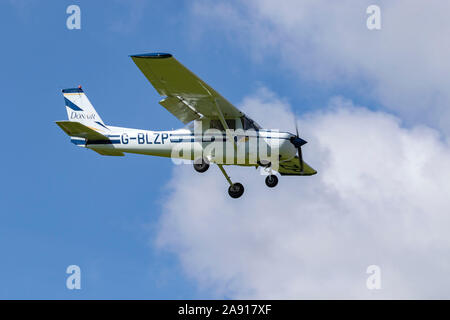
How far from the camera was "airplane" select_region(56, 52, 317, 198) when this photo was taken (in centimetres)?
2327

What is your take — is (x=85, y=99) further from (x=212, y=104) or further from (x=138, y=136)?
(x=212, y=104)

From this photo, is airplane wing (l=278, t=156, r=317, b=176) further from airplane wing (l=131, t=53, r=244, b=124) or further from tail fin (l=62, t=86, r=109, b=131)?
tail fin (l=62, t=86, r=109, b=131)

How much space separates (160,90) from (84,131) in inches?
127

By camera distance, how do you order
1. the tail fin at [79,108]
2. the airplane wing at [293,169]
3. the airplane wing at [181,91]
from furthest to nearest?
the tail fin at [79,108] → the airplane wing at [293,169] → the airplane wing at [181,91]

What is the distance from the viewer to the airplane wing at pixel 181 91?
2170cm

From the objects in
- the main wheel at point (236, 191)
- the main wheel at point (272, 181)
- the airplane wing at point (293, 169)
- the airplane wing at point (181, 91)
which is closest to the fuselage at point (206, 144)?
the airplane wing at point (181, 91)

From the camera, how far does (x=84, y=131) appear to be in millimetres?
25031

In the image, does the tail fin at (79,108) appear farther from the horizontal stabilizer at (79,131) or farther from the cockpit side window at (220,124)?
the cockpit side window at (220,124)

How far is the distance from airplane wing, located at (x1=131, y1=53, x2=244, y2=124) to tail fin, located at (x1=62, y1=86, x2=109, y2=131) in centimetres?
329

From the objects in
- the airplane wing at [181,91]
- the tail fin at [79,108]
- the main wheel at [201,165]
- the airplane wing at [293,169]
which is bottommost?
the main wheel at [201,165]

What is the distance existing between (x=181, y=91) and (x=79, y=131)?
392 cm

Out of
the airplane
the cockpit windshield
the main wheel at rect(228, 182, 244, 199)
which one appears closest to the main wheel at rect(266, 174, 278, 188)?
the airplane

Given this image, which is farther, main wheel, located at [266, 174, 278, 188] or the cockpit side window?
main wheel, located at [266, 174, 278, 188]
